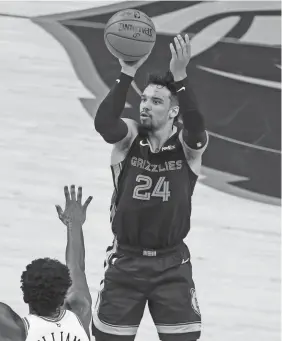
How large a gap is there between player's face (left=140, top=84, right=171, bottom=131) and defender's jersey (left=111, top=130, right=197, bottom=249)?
0.33ft

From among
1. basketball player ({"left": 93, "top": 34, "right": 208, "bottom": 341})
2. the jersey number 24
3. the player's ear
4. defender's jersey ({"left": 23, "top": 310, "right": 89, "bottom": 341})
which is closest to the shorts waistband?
basketball player ({"left": 93, "top": 34, "right": 208, "bottom": 341})

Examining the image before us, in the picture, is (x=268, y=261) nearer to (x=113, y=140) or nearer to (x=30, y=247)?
(x=30, y=247)

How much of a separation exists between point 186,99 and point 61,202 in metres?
2.94

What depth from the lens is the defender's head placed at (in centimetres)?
571

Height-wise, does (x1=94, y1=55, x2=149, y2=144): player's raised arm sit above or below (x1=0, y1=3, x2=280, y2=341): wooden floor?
above

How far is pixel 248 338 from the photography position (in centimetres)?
726

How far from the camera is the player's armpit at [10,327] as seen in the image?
13.5 ft

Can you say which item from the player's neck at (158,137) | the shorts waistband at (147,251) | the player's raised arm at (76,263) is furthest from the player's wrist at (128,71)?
the shorts waistband at (147,251)

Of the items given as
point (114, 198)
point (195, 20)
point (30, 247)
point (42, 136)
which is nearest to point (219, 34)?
point (195, 20)

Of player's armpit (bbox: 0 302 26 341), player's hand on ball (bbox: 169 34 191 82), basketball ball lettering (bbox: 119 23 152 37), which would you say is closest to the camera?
player's armpit (bbox: 0 302 26 341)

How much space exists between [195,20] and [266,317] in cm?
317

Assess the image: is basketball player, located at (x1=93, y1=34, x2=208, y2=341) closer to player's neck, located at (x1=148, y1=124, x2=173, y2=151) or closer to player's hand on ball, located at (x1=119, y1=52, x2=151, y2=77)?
player's neck, located at (x1=148, y1=124, x2=173, y2=151)

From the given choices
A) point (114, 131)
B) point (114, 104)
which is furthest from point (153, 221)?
point (114, 104)

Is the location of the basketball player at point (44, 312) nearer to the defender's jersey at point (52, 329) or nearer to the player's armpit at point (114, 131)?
the defender's jersey at point (52, 329)
